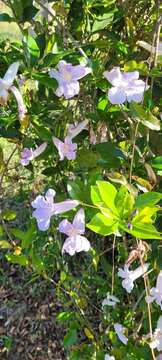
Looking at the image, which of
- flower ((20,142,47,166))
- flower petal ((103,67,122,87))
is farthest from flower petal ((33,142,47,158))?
flower petal ((103,67,122,87))

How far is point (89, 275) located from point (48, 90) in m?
1.05

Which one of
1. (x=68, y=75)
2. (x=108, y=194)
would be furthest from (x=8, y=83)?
(x=108, y=194)

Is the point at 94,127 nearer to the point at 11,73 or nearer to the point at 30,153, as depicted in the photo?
the point at 30,153

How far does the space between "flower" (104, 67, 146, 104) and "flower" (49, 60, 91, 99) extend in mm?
55

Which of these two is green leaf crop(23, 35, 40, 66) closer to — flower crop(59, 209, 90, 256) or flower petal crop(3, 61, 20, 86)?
flower petal crop(3, 61, 20, 86)

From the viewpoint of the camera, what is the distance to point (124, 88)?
3.23 feet

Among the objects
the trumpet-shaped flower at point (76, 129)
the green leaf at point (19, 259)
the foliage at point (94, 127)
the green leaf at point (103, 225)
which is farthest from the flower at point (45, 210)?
the green leaf at point (19, 259)

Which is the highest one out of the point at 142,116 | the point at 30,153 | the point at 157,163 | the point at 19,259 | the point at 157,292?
the point at 142,116

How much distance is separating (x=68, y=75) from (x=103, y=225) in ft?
0.98

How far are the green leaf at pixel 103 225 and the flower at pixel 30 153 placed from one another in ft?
1.56

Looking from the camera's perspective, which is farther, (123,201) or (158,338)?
(158,338)

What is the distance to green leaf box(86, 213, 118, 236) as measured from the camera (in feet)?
2.87

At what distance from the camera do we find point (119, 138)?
4.83ft

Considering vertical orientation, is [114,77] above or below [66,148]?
above
